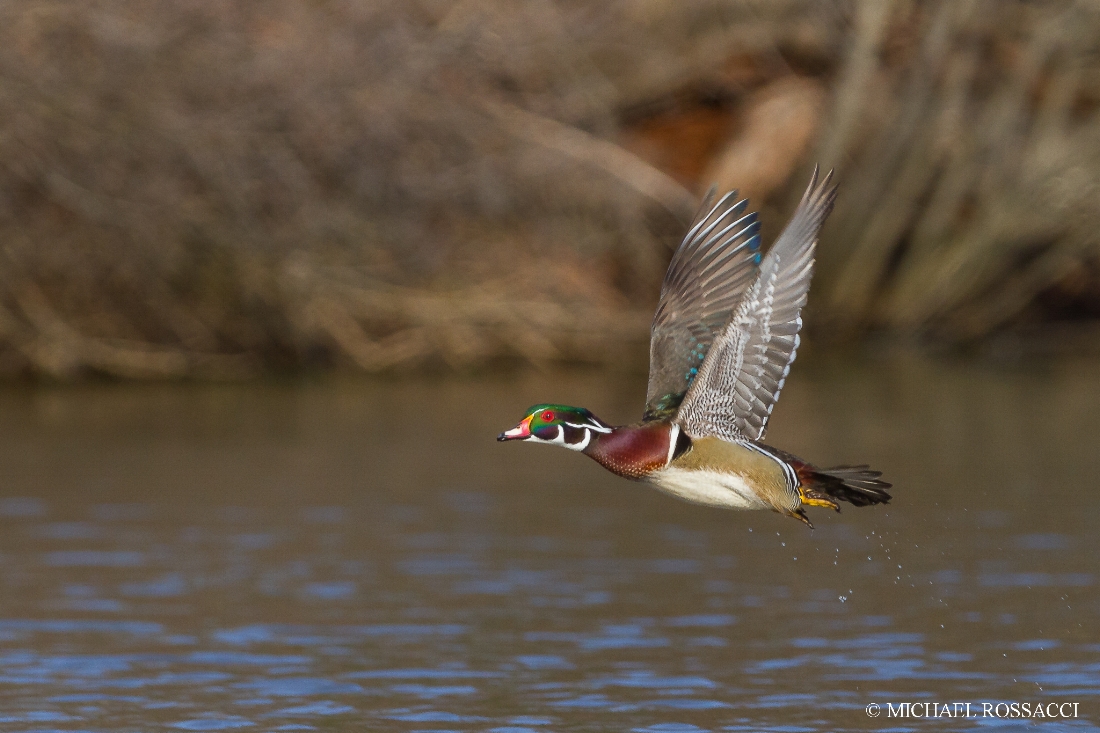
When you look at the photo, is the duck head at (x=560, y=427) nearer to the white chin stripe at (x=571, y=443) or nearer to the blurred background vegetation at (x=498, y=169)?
the white chin stripe at (x=571, y=443)

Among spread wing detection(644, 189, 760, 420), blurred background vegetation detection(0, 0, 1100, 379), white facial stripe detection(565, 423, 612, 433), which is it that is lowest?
white facial stripe detection(565, 423, 612, 433)

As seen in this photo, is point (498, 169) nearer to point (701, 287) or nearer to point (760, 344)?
point (701, 287)

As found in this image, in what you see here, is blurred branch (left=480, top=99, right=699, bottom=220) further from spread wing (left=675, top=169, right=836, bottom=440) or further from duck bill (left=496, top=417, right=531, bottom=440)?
duck bill (left=496, top=417, right=531, bottom=440)

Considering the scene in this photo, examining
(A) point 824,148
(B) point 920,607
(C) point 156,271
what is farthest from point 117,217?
(B) point 920,607

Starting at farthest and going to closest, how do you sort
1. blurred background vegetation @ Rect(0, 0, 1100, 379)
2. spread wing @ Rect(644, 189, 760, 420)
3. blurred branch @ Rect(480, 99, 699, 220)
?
blurred branch @ Rect(480, 99, 699, 220)
blurred background vegetation @ Rect(0, 0, 1100, 379)
spread wing @ Rect(644, 189, 760, 420)

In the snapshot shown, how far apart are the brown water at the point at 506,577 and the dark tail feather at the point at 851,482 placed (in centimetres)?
102

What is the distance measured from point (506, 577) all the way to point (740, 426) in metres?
3.94

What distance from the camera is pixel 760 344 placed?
6984mm

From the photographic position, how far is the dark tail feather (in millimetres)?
6859

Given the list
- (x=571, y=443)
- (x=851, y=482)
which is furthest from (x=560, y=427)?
(x=851, y=482)

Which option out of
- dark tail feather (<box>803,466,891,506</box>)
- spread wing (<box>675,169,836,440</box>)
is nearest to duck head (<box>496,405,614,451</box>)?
spread wing (<box>675,169,836,440</box>)

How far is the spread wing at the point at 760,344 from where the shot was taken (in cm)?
684

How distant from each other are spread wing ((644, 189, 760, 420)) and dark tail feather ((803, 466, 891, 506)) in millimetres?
835

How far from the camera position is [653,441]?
22.2 ft
